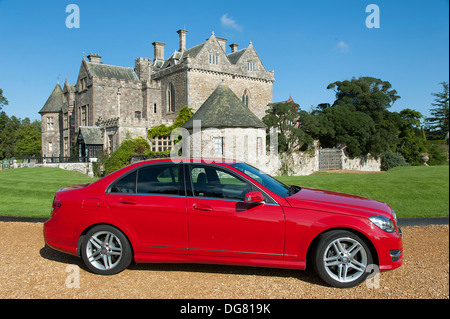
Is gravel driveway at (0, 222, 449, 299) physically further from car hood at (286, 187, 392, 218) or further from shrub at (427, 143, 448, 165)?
shrub at (427, 143, 448, 165)

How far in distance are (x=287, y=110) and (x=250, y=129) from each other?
11093 mm

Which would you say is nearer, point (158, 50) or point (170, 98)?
point (170, 98)

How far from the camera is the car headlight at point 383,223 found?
14.8 feet

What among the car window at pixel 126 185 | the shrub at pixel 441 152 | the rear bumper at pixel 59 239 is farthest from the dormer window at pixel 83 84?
the car window at pixel 126 185

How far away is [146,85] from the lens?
39531 mm

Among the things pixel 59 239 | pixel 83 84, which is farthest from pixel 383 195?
pixel 83 84

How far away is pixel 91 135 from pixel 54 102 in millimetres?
18653

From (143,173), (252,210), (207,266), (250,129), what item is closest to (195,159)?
(143,173)

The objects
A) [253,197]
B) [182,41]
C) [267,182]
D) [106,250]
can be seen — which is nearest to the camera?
[253,197]

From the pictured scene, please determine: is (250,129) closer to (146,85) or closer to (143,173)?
(143,173)

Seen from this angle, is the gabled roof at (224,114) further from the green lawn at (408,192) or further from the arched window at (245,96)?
the arched window at (245,96)

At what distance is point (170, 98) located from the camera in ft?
127

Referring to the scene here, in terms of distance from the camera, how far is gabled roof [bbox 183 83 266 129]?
22.7 metres

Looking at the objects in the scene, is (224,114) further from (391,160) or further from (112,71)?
(391,160)
